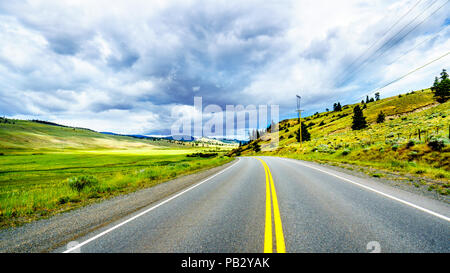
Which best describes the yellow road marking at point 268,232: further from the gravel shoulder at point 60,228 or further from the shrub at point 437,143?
the shrub at point 437,143

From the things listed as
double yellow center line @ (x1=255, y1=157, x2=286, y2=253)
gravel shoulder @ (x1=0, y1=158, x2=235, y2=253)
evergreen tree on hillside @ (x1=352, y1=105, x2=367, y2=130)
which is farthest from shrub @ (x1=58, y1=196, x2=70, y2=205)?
evergreen tree on hillside @ (x1=352, y1=105, x2=367, y2=130)

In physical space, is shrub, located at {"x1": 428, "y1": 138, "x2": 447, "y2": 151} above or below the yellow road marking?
above

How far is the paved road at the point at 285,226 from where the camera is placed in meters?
3.41

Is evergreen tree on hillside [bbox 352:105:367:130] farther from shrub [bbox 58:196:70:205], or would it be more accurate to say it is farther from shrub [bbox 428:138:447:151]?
shrub [bbox 58:196:70:205]

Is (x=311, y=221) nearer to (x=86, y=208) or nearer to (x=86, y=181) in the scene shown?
(x=86, y=208)

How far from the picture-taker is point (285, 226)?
4234 millimetres

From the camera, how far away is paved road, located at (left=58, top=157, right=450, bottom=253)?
3414 millimetres

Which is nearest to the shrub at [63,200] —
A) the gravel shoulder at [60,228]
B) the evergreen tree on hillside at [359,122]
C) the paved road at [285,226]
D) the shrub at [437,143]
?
the gravel shoulder at [60,228]

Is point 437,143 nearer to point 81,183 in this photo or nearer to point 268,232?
point 268,232

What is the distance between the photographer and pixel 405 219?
4383mm

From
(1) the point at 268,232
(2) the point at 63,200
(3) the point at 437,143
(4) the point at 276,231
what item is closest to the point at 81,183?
(2) the point at 63,200
